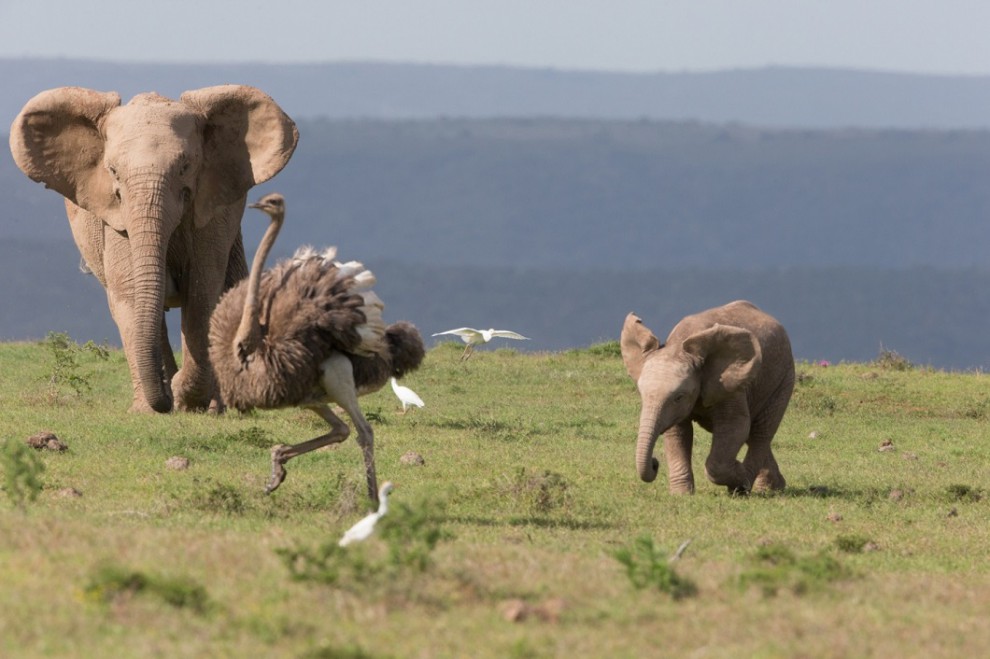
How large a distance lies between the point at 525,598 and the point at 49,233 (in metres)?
172

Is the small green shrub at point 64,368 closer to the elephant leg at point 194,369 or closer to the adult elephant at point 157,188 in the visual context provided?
the adult elephant at point 157,188

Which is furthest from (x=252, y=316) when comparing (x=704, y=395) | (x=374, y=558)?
(x=704, y=395)

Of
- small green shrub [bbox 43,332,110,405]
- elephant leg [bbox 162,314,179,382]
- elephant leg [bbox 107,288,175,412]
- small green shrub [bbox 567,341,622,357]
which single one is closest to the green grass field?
small green shrub [bbox 43,332,110,405]

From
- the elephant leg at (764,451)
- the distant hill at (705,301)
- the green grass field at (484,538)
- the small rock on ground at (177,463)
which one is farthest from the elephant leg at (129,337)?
the distant hill at (705,301)

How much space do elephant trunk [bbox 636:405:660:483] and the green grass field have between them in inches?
11.1

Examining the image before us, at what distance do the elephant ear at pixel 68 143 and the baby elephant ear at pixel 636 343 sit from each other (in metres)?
5.32

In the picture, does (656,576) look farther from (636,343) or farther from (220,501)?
(636,343)

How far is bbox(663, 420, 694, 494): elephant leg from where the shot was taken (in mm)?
13773

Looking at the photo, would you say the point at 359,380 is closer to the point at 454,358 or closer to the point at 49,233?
the point at 454,358

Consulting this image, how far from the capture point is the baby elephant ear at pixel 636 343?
13.9m

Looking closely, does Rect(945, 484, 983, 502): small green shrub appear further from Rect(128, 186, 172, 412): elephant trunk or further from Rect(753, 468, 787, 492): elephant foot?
Rect(128, 186, 172, 412): elephant trunk

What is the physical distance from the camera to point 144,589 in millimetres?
7527

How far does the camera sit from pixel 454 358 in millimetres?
24141

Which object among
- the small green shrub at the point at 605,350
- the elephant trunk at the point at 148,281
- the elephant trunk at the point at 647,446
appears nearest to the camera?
the elephant trunk at the point at 647,446
